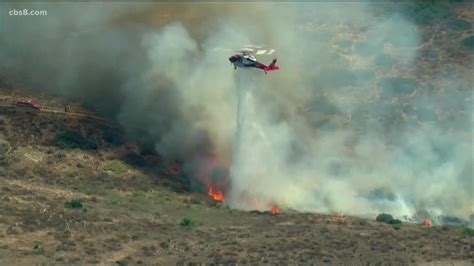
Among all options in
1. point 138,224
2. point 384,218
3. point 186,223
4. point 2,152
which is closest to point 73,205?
point 138,224

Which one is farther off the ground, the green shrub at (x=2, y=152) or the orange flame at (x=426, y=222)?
the green shrub at (x=2, y=152)

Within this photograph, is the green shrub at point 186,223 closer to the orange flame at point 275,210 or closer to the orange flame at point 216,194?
the orange flame at point 275,210

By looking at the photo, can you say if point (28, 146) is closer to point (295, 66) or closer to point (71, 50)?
point (71, 50)

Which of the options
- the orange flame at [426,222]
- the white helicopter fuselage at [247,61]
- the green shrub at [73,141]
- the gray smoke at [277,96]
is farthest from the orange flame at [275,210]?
the green shrub at [73,141]

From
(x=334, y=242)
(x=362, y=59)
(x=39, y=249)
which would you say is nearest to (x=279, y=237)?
(x=334, y=242)

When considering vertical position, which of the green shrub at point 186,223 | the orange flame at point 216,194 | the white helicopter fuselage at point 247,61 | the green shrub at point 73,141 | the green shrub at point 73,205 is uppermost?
the white helicopter fuselage at point 247,61

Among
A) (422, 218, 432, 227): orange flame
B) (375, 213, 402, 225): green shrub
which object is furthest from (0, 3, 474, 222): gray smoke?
(375, 213, 402, 225): green shrub
